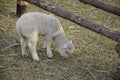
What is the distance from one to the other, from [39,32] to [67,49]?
0.45m

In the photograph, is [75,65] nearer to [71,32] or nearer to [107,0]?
[71,32]

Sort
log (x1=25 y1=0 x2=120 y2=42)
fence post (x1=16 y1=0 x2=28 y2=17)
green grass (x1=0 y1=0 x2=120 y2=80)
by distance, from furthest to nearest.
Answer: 1. fence post (x1=16 y1=0 x2=28 y2=17)
2. green grass (x1=0 y1=0 x2=120 y2=80)
3. log (x1=25 y1=0 x2=120 y2=42)

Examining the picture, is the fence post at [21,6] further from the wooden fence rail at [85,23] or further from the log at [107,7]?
the log at [107,7]

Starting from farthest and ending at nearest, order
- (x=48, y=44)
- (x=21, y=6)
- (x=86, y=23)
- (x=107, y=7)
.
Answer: (x=21, y=6)
(x=48, y=44)
(x=107, y=7)
(x=86, y=23)

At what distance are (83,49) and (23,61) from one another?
1.01m

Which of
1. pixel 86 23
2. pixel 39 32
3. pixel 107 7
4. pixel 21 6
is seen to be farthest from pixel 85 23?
pixel 21 6

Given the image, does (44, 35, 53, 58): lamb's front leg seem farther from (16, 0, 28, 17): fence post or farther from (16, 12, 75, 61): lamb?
(16, 0, 28, 17): fence post

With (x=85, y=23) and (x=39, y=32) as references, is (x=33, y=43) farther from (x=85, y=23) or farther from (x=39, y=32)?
(x=85, y=23)

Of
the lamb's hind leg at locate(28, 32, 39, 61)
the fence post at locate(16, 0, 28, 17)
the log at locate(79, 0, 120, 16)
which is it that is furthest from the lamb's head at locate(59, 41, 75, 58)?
the fence post at locate(16, 0, 28, 17)

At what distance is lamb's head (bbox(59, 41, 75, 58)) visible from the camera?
429 cm

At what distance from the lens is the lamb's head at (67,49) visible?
14.1 ft

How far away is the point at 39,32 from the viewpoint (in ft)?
13.8

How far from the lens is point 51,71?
412 centimetres

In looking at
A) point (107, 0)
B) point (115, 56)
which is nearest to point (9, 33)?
point (115, 56)
